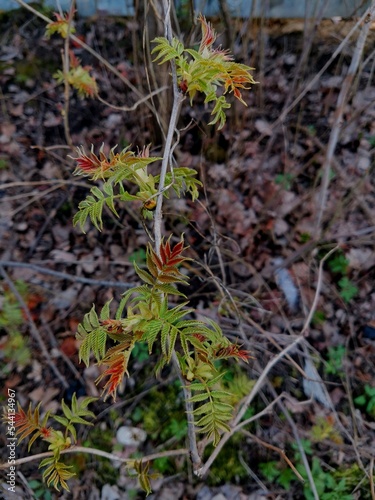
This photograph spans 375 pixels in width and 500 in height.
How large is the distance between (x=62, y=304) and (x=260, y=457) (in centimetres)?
131

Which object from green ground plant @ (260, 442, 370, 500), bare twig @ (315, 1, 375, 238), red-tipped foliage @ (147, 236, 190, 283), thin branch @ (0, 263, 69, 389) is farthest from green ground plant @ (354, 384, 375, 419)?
red-tipped foliage @ (147, 236, 190, 283)

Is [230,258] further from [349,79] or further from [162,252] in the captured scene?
[162,252]

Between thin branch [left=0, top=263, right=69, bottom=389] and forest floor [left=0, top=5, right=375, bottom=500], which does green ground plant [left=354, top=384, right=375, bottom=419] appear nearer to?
forest floor [left=0, top=5, right=375, bottom=500]

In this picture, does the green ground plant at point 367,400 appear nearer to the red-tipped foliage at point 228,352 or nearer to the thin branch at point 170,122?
the red-tipped foliage at point 228,352

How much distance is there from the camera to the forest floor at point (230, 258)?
1.92 m

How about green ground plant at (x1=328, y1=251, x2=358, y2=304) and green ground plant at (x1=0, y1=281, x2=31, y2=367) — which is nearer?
green ground plant at (x1=0, y1=281, x2=31, y2=367)

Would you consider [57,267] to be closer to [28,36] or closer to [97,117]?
[97,117]

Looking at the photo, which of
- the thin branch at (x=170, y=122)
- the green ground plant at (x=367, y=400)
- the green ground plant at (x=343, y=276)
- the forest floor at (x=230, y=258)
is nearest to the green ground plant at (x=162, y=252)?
the thin branch at (x=170, y=122)

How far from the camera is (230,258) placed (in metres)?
2.49

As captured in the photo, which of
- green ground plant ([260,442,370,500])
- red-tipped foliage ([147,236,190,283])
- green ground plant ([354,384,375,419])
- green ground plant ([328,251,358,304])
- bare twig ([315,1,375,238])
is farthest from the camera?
green ground plant ([328,251,358,304])

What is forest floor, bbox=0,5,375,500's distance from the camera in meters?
1.92

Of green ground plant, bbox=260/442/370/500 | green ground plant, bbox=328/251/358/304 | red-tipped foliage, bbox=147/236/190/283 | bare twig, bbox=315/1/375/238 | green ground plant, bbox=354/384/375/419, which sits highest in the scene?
bare twig, bbox=315/1/375/238

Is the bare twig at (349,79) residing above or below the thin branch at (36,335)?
above

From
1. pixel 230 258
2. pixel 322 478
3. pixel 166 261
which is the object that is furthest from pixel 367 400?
pixel 166 261
